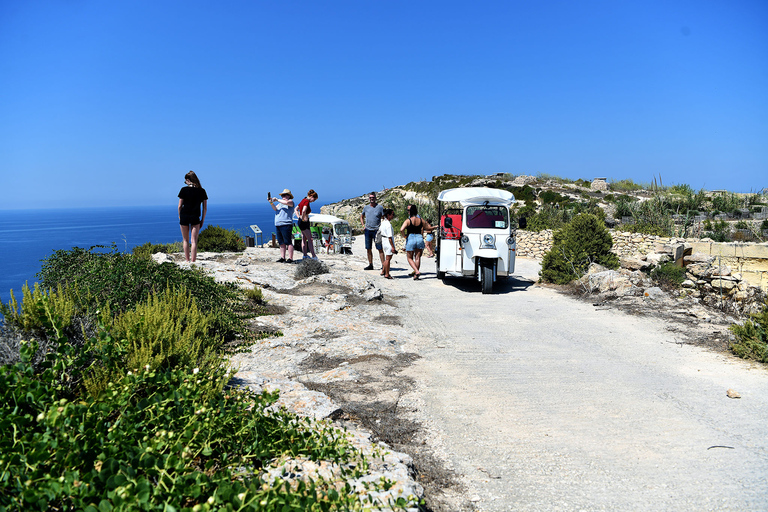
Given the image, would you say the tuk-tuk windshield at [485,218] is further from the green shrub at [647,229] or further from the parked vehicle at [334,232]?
the parked vehicle at [334,232]

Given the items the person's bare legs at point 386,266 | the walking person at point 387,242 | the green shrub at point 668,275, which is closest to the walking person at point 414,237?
the walking person at point 387,242

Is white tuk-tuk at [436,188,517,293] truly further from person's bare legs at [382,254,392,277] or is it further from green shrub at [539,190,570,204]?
green shrub at [539,190,570,204]

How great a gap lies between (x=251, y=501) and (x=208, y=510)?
0.54ft

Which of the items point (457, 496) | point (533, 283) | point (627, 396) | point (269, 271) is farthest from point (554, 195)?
point (457, 496)

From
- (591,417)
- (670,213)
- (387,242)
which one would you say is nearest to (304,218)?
(387,242)

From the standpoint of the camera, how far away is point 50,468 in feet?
7.27

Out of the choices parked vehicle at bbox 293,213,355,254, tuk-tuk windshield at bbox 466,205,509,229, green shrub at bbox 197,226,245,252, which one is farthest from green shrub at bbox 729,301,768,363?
parked vehicle at bbox 293,213,355,254

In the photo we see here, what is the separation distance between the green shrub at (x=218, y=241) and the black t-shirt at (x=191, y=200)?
8.34 meters

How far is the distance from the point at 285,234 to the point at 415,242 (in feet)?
10.9

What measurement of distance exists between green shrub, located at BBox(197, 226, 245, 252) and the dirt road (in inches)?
487

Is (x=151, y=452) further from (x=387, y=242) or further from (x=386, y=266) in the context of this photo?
(x=387, y=242)

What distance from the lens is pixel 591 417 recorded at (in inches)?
167

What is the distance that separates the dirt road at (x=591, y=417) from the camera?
3145 mm

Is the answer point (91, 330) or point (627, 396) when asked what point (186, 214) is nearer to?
point (91, 330)
